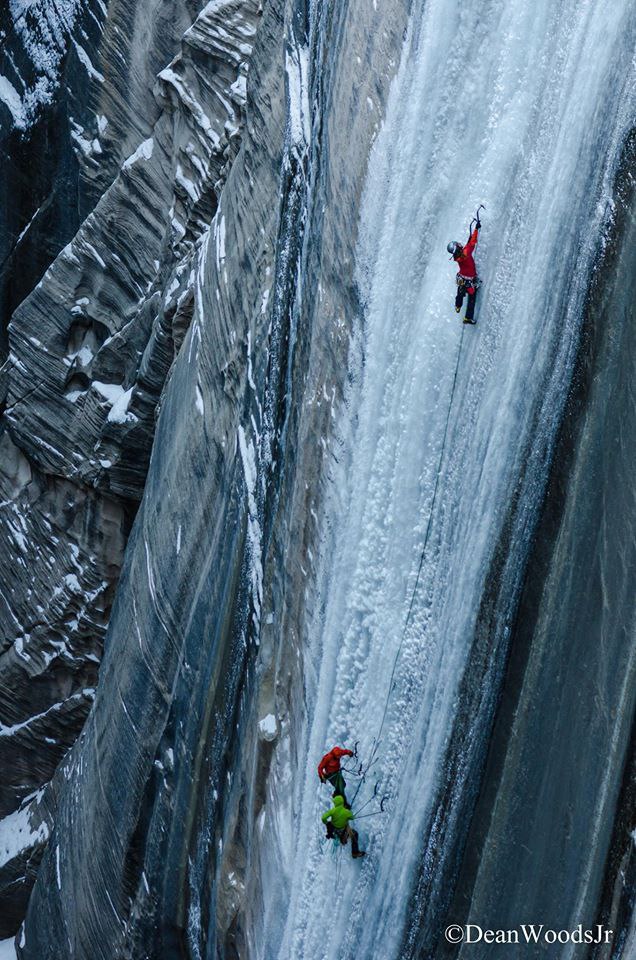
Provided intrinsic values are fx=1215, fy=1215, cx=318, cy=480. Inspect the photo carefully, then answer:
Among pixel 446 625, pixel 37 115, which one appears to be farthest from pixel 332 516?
pixel 37 115

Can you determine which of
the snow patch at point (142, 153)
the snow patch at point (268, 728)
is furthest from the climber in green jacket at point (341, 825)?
the snow patch at point (142, 153)

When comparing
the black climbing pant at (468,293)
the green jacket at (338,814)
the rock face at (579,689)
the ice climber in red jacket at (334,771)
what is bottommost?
the green jacket at (338,814)

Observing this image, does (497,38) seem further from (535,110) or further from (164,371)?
(164,371)

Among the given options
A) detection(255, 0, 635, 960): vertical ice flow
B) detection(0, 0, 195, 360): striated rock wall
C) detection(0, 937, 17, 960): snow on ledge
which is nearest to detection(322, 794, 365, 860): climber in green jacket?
detection(255, 0, 635, 960): vertical ice flow

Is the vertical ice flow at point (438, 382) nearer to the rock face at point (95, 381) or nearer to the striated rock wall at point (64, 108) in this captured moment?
the rock face at point (95, 381)

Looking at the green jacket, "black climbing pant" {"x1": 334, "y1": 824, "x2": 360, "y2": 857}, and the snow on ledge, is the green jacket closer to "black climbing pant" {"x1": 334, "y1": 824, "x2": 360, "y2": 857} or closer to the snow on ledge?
"black climbing pant" {"x1": 334, "y1": 824, "x2": 360, "y2": 857}
